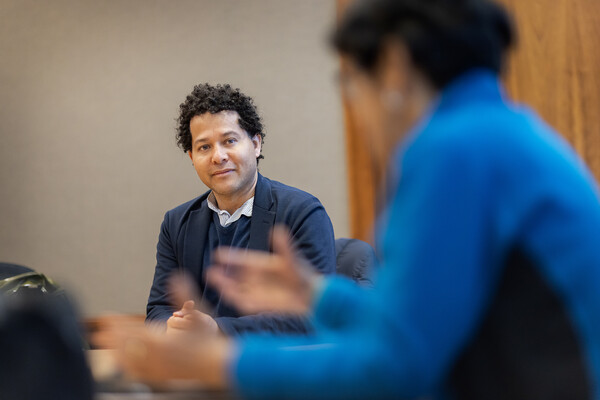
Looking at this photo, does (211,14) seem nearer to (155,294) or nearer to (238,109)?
(238,109)

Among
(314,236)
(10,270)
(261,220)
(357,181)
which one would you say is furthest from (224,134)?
(357,181)

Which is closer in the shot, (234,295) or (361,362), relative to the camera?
(361,362)

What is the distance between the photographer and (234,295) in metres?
0.92

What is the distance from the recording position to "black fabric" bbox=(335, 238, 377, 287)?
2115 mm

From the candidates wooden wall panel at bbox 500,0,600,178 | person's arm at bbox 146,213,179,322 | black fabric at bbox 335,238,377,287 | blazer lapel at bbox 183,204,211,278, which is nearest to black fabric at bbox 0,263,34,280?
person's arm at bbox 146,213,179,322

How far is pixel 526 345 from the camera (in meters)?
0.61

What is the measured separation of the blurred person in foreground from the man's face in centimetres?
154

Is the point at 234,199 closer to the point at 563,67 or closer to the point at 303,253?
the point at 303,253

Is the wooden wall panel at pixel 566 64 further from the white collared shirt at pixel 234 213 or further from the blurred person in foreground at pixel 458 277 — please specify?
the blurred person in foreground at pixel 458 277

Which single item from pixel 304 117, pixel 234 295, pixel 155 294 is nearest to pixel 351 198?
pixel 304 117

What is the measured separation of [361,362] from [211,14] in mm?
3352

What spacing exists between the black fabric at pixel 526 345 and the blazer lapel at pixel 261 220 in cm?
149

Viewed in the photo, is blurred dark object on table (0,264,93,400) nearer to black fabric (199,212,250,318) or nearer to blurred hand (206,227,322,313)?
blurred hand (206,227,322,313)

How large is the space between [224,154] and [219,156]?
2 centimetres
